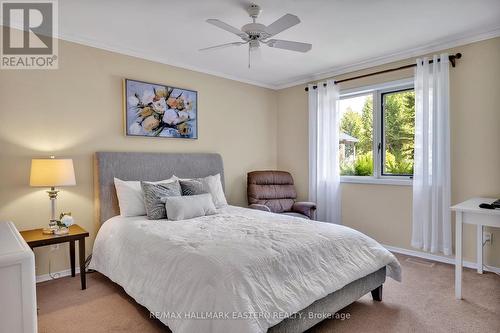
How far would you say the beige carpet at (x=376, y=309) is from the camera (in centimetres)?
213

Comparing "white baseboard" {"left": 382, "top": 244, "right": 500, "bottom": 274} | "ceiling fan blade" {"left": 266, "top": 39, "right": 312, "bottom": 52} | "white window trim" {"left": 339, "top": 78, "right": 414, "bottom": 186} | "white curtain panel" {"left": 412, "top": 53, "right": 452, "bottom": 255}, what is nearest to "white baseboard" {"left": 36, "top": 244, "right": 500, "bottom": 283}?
"white baseboard" {"left": 382, "top": 244, "right": 500, "bottom": 274}

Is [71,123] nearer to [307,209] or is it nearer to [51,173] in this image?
[51,173]

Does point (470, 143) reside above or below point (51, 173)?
above

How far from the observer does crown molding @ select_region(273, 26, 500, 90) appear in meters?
3.10

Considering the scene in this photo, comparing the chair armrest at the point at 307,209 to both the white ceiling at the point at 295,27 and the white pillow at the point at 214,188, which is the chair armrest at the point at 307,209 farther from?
the white ceiling at the point at 295,27

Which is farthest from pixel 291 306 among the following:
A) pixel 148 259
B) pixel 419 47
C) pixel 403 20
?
pixel 419 47

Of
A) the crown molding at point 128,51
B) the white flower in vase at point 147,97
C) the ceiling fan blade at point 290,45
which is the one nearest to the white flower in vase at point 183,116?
the white flower in vase at point 147,97

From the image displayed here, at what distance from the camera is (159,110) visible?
3713mm

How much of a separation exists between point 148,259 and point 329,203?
9.48 feet

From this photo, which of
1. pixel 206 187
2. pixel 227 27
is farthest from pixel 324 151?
pixel 227 27

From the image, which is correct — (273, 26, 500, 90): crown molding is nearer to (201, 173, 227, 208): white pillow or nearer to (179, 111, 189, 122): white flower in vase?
(179, 111, 189, 122): white flower in vase

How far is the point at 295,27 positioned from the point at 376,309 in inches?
104

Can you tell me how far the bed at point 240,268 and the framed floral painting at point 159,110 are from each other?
3.86 ft

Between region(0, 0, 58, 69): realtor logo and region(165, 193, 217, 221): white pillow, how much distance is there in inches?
72.6
